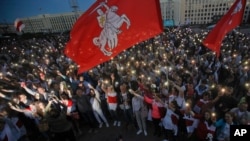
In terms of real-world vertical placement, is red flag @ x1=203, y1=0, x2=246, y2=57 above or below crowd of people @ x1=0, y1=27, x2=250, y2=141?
above

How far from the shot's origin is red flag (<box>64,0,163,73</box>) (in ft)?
12.5

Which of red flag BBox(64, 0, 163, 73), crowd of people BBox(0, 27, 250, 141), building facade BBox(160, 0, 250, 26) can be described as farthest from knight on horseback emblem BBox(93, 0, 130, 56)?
building facade BBox(160, 0, 250, 26)

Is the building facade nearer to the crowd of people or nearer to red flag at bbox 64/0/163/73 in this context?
the crowd of people

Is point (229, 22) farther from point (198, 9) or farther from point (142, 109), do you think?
point (198, 9)

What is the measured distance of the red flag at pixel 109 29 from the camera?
380 cm

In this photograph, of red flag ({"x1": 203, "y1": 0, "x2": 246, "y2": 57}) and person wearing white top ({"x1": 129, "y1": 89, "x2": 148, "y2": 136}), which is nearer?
red flag ({"x1": 203, "y1": 0, "x2": 246, "y2": 57})

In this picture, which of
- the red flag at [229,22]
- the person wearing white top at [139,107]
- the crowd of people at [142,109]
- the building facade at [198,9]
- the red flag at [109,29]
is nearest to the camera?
the red flag at [109,29]

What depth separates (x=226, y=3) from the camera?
103750mm

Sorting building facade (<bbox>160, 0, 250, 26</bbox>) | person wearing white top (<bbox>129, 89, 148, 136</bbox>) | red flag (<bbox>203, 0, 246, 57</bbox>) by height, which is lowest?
person wearing white top (<bbox>129, 89, 148, 136</bbox>)

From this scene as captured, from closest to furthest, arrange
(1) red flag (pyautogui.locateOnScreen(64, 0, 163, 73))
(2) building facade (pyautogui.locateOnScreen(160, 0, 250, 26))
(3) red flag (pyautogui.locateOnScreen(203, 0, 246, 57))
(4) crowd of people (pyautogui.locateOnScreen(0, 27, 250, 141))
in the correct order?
(1) red flag (pyautogui.locateOnScreen(64, 0, 163, 73)), (4) crowd of people (pyautogui.locateOnScreen(0, 27, 250, 141)), (3) red flag (pyautogui.locateOnScreen(203, 0, 246, 57)), (2) building facade (pyautogui.locateOnScreen(160, 0, 250, 26))

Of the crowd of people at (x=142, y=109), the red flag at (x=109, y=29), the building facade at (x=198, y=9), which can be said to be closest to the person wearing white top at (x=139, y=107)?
the crowd of people at (x=142, y=109)

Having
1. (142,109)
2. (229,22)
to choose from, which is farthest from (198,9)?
(142,109)

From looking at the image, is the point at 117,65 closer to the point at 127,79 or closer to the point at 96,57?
the point at 127,79

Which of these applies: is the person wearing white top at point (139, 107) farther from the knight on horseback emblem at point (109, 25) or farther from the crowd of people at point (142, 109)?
the knight on horseback emblem at point (109, 25)
